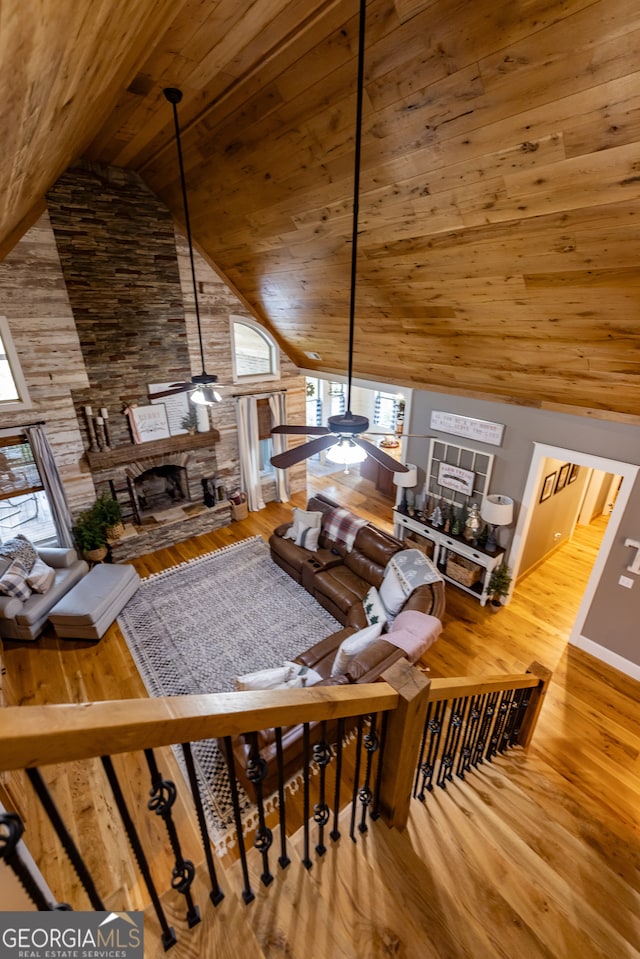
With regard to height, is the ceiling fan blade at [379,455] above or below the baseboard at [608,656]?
above

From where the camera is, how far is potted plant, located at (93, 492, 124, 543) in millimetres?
5770

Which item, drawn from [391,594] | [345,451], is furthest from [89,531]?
[345,451]

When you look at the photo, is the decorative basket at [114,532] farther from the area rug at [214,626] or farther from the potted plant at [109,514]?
the area rug at [214,626]

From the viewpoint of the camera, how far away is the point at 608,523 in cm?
428

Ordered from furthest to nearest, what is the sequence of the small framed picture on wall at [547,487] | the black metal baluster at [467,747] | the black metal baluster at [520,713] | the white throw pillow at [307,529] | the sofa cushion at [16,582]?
Answer: the white throw pillow at [307,529] → the small framed picture on wall at [547,487] → the sofa cushion at [16,582] → the black metal baluster at [520,713] → the black metal baluster at [467,747]

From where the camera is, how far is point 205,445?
6.69 meters

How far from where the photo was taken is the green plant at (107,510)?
18.9 ft

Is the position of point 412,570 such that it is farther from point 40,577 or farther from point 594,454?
point 40,577

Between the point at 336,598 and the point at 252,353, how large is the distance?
433 centimetres

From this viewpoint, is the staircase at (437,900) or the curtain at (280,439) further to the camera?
the curtain at (280,439)

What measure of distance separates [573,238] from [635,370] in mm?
1398

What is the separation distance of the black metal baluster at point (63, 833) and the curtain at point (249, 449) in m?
6.33

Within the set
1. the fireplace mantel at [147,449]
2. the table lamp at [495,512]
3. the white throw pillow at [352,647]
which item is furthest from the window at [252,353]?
the white throw pillow at [352,647]

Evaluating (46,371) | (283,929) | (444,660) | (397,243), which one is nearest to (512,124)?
(397,243)
